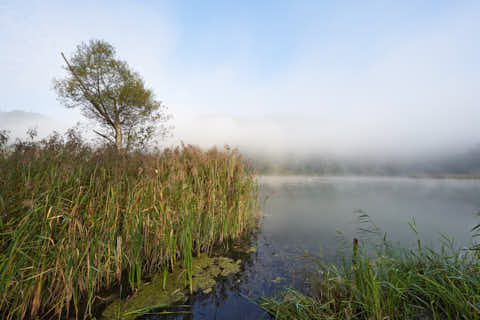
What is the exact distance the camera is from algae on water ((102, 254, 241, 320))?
332 centimetres

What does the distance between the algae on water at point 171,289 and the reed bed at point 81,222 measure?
29 cm

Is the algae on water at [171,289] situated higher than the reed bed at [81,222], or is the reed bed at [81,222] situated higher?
the reed bed at [81,222]

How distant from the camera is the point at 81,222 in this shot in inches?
138

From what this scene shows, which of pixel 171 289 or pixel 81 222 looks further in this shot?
pixel 171 289

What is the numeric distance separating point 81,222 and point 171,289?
240 cm

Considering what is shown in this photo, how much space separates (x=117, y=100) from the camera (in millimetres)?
24062

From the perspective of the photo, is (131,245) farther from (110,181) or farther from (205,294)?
(205,294)

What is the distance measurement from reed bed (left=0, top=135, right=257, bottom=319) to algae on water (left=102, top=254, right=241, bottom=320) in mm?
287

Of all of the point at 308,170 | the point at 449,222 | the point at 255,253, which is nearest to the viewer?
the point at 255,253

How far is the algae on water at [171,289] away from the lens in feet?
10.9

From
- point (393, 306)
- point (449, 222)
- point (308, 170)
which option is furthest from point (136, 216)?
point (308, 170)

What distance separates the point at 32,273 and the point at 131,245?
1.51 m

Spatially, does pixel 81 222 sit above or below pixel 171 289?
above

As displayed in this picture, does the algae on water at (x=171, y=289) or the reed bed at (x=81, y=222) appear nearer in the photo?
the reed bed at (x=81, y=222)
